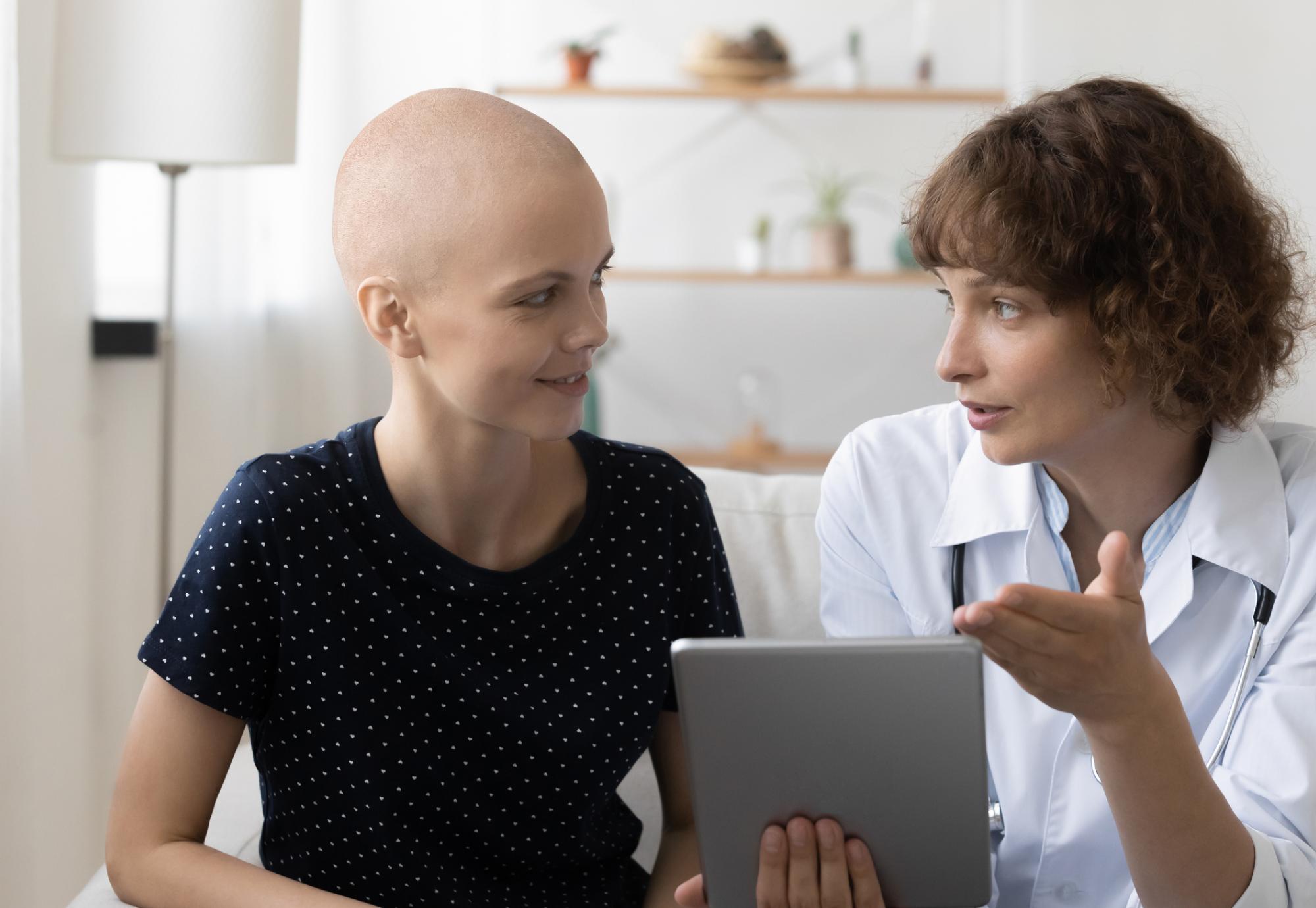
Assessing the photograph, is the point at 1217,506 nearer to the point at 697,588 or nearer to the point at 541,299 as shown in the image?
the point at 697,588

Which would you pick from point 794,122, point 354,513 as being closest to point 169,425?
point 354,513

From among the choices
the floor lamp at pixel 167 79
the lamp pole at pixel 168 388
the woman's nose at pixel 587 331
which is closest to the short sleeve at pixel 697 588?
the woman's nose at pixel 587 331

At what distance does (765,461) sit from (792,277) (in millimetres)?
486

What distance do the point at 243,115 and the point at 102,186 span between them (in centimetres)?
66

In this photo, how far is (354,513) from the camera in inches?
46.4

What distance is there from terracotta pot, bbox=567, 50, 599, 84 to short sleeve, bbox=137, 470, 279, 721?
8.50 feet

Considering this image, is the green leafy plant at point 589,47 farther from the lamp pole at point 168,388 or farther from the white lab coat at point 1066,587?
the white lab coat at point 1066,587

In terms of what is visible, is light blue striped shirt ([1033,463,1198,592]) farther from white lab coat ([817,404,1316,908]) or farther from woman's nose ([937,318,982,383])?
woman's nose ([937,318,982,383])

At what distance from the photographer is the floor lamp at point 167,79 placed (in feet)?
6.00

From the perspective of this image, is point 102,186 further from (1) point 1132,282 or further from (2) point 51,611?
(1) point 1132,282

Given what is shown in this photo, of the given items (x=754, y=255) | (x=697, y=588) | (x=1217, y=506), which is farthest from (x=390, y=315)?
(x=754, y=255)

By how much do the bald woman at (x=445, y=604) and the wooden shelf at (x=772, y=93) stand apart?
7.82 ft

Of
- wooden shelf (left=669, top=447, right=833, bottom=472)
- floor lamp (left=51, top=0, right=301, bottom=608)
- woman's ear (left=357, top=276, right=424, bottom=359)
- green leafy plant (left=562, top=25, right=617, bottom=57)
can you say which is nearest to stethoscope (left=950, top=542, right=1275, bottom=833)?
woman's ear (left=357, top=276, right=424, bottom=359)

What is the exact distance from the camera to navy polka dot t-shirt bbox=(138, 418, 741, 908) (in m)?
1.14
